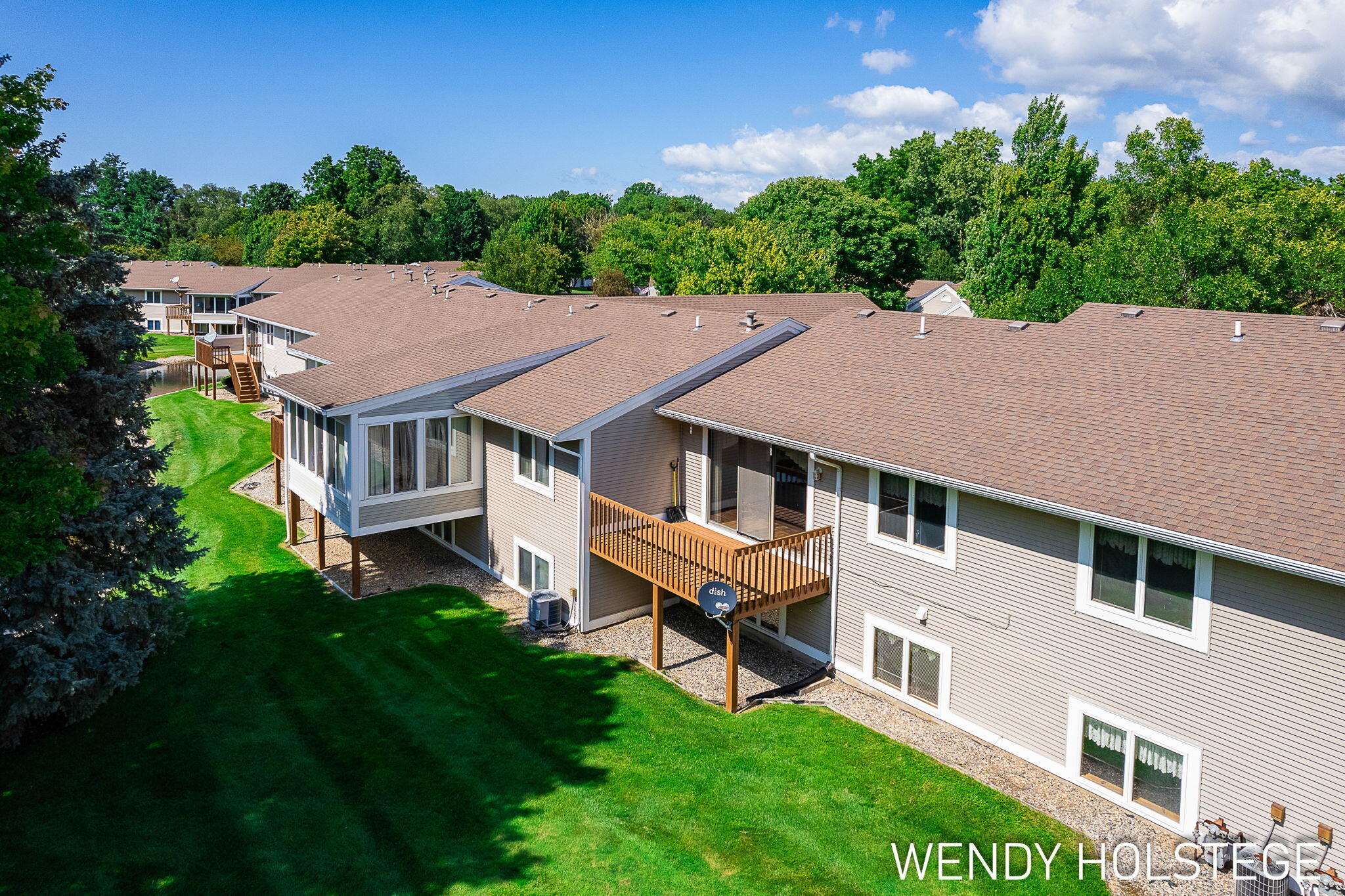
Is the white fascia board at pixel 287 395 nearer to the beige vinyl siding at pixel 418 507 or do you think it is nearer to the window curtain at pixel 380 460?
the window curtain at pixel 380 460

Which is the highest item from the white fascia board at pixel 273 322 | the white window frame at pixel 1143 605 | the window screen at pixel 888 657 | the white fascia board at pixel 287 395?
the white fascia board at pixel 273 322

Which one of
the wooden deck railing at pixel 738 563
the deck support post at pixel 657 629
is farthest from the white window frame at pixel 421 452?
the deck support post at pixel 657 629

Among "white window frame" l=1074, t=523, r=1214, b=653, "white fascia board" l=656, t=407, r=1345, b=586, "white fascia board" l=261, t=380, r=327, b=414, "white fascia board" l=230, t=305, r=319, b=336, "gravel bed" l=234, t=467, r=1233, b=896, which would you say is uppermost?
"white fascia board" l=230, t=305, r=319, b=336

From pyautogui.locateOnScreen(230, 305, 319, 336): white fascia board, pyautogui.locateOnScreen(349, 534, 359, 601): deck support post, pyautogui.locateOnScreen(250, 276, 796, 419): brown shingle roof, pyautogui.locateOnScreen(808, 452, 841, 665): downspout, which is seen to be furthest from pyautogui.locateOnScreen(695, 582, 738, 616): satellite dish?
pyautogui.locateOnScreen(230, 305, 319, 336): white fascia board

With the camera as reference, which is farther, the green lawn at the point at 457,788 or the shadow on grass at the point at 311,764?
the shadow on grass at the point at 311,764

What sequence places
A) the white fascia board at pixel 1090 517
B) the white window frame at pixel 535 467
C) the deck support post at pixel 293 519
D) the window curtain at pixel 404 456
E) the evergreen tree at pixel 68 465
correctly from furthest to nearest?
1. the deck support post at pixel 293 519
2. the window curtain at pixel 404 456
3. the white window frame at pixel 535 467
4. the evergreen tree at pixel 68 465
5. the white fascia board at pixel 1090 517

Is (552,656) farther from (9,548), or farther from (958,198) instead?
(958,198)

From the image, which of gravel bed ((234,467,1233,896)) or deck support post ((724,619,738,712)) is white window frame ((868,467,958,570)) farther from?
deck support post ((724,619,738,712))
